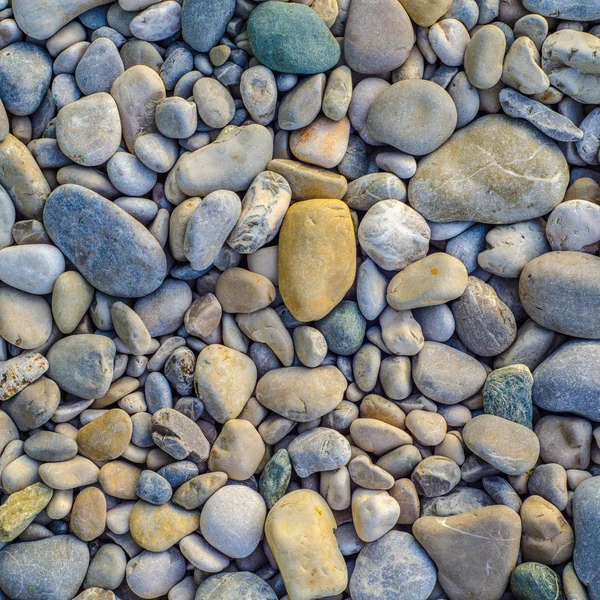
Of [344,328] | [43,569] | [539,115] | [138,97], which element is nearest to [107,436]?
[43,569]

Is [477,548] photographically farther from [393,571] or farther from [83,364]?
[83,364]

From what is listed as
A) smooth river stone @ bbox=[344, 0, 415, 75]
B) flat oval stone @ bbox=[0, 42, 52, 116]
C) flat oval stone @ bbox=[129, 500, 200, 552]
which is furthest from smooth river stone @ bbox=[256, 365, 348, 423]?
flat oval stone @ bbox=[0, 42, 52, 116]

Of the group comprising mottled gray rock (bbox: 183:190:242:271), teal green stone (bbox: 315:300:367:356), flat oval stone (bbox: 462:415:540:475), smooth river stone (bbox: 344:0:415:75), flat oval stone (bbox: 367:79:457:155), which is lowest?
flat oval stone (bbox: 462:415:540:475)

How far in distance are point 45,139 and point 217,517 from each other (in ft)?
4.42

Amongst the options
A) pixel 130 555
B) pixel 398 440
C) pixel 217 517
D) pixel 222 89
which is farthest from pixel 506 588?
pixel 222 89

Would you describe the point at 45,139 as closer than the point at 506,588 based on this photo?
No

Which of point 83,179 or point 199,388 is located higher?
point 83,179

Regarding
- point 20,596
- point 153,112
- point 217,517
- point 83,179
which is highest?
point 153,112

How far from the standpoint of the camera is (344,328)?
191 centimetres

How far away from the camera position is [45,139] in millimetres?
1935

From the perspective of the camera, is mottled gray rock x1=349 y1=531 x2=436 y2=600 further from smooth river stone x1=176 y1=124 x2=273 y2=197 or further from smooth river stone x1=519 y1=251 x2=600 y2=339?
smooth river stone x1=176 y1=124 x2=273 y2=197

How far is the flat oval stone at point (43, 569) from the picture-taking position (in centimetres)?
179

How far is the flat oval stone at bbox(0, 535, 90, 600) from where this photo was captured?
1793 mm

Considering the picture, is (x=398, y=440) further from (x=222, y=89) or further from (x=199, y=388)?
(x=222, y=89)
